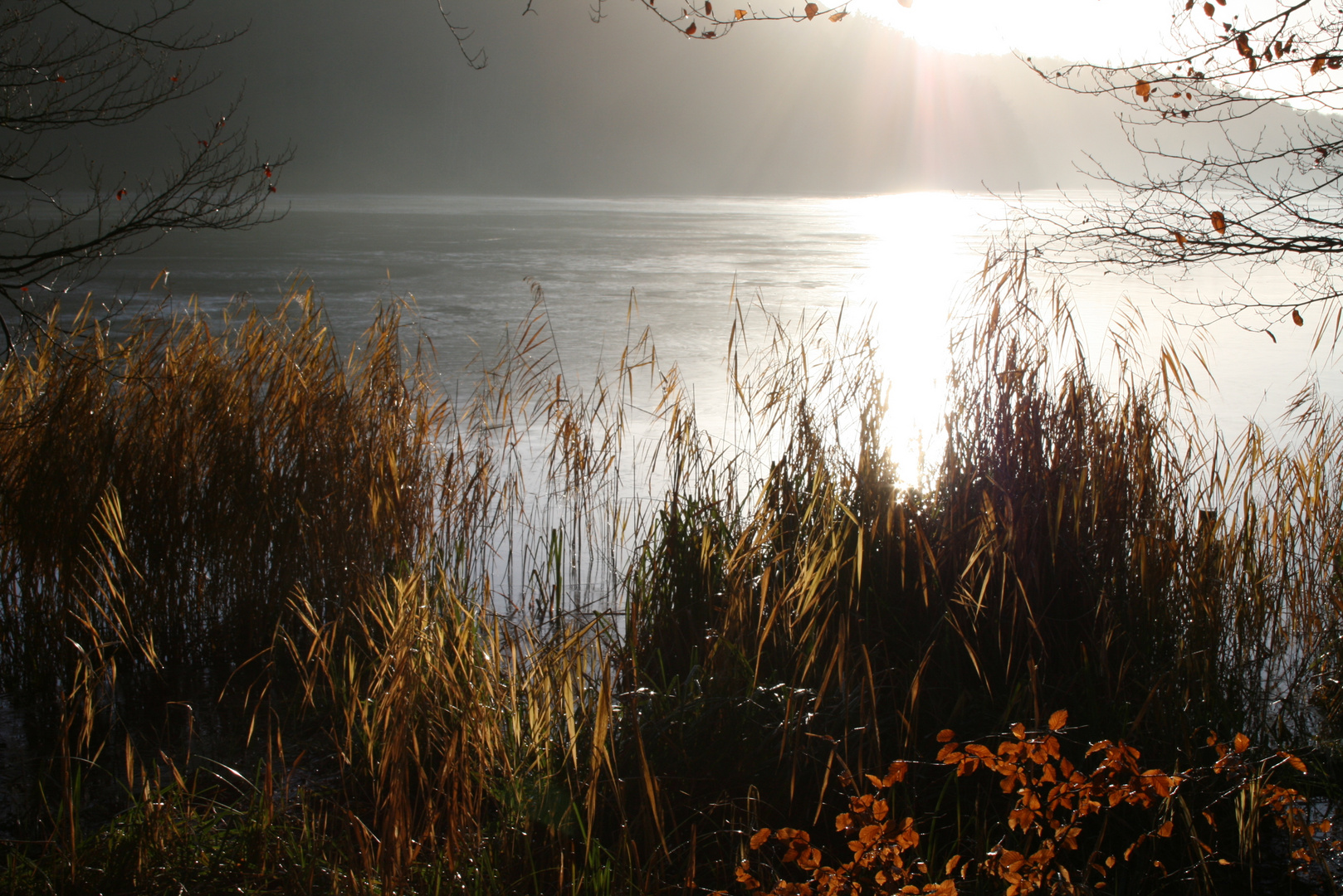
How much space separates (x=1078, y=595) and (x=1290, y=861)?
0.80 m

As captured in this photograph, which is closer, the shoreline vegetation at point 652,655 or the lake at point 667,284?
the shoreline vegetation at point 652,655

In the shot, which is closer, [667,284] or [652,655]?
[652,655]

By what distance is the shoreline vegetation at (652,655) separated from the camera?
1782 millimetres

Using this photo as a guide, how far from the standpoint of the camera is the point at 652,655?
2.57 meters

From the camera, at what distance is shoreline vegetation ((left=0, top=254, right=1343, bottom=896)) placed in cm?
178

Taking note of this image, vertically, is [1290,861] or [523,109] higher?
[523,109]

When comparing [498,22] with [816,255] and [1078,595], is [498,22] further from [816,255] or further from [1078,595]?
[1078,595]

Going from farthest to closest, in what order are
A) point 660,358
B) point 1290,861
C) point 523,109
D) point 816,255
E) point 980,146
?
point 980,146
point 523,109
point 816,255
point 660,358
point 1290,861

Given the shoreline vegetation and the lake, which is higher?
the lake

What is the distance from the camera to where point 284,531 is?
2891 mm

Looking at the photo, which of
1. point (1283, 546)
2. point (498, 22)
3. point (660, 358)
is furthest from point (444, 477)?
point (498, 22)

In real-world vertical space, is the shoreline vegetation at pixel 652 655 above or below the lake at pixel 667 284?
below

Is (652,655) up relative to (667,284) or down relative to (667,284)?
down

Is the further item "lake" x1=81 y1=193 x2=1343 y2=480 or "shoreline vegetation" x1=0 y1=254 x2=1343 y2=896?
"lake" x1=81 y1=193 x2=1343 y2=480
